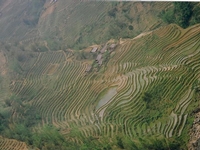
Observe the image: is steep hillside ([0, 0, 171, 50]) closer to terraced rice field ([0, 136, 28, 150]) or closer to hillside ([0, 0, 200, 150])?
hillside ([0, 0, 200, 150])

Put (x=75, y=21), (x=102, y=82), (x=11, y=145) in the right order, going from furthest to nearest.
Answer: (x=75, y=21)
(x=102, y=82)
(x=11, y=145)

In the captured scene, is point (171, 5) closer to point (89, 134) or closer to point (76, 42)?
point (76, 42)

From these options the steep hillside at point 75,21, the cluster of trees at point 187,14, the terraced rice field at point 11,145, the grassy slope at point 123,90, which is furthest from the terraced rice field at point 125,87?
the steep hillside at point 75,21

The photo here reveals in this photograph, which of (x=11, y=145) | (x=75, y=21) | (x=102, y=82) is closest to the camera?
(x=11, y=145)

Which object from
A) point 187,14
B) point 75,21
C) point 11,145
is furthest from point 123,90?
point 75,21

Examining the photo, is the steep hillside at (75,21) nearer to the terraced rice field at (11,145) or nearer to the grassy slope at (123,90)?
the grassy slope at (123,90)

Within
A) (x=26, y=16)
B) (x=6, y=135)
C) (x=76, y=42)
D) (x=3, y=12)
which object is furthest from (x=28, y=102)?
(x=3, y=12)

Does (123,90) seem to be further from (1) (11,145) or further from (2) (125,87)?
(1) (11,145)

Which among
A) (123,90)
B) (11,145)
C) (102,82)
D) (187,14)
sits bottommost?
(11,145)

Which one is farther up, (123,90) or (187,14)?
(187,14)
